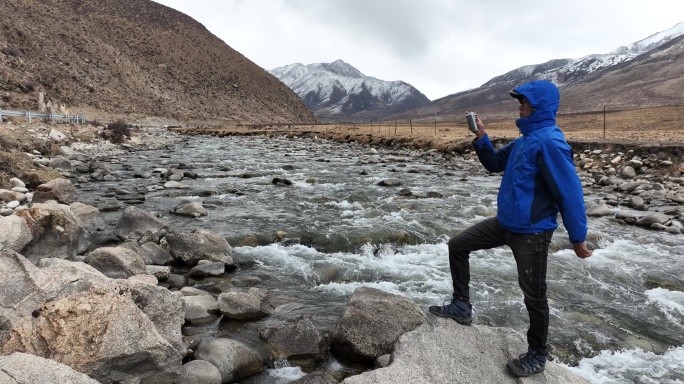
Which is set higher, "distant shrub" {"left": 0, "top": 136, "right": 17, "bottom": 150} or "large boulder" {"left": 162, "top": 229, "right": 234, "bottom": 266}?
"distant shrub" {"left": 0, "top": 136, "right": 17, "bottom": 150}

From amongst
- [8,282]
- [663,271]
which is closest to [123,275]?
[8,282]

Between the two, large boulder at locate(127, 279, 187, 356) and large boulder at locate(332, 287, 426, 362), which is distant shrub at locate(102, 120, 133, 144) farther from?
large boulder at locate(332, 287, 426, 362)

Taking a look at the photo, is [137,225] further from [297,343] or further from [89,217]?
[297,343]

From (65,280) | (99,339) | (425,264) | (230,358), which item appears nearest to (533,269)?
(230,358)

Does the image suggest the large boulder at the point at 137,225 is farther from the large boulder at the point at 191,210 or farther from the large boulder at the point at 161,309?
the large boulder at the point at 161,309

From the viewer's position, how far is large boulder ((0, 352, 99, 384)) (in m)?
3.33

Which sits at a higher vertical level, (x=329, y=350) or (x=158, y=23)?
(x=158, y=23)

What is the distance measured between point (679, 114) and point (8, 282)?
2426 inches

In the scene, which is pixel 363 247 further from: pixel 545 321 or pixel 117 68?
pixel 117 68

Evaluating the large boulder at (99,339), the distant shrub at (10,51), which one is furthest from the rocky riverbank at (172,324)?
the distant shrub at (10,51)

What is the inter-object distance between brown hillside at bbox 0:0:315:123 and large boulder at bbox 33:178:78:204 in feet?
124

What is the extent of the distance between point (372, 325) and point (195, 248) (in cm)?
467

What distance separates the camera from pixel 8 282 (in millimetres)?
4754

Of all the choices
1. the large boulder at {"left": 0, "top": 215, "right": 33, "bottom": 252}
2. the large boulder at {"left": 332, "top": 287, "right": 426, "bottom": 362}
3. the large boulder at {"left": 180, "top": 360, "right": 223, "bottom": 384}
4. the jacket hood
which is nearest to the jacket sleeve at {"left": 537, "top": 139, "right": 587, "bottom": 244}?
the jacket hood
